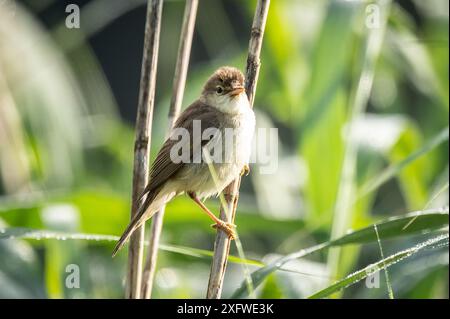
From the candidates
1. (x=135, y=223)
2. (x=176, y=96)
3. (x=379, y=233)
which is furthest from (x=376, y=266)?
(x=176, y=96)

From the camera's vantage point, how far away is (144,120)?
86.4 inches

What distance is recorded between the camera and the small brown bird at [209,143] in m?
2.66

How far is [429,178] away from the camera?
11.6ft

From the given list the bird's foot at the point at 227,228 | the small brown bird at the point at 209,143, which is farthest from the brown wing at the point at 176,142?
the bird's foot at the point at 227,228

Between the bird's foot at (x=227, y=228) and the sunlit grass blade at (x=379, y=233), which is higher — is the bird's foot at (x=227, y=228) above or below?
above

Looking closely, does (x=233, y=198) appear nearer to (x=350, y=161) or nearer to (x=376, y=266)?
(x=376, y=266)

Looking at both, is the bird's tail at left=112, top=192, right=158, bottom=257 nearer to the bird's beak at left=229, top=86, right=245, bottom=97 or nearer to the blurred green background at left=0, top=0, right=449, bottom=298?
the blurred green background at left=0, top=0, right=449, bottom=298

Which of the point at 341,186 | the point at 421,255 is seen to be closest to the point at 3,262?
the point at 341,186

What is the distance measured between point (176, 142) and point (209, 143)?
13 cm

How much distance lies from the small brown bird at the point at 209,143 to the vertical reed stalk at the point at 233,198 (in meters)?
0.36

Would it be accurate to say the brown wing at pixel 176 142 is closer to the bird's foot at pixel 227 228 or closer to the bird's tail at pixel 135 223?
the bird's tail at pixel 135 223

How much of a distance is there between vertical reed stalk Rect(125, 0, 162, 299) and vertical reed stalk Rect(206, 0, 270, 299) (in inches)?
10.1
